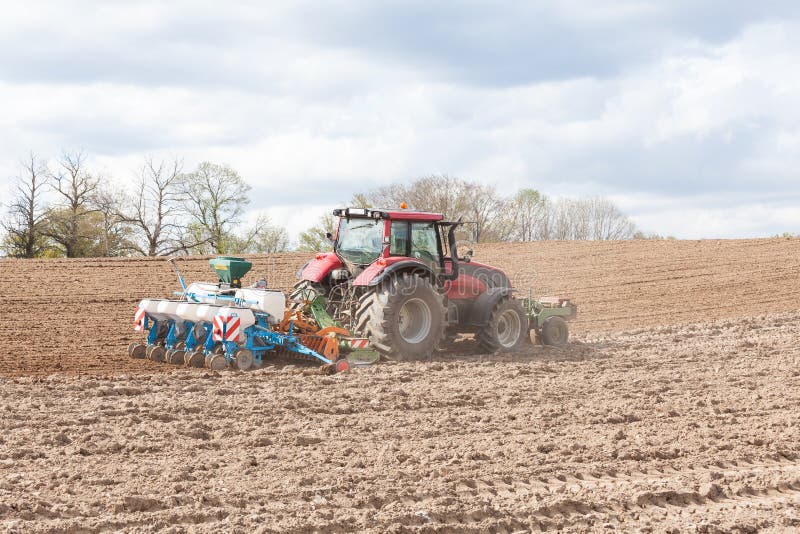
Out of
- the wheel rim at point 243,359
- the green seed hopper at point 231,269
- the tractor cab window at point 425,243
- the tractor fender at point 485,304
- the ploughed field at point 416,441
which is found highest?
the tractor cab window at point 425,243

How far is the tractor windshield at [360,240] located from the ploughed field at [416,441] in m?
1.59

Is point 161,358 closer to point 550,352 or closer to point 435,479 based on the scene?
point 550,352

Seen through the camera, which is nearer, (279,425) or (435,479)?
(435,479)

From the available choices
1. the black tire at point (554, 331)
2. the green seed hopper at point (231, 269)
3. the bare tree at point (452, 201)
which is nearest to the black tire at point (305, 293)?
the green seed hopper at point (231, 269)

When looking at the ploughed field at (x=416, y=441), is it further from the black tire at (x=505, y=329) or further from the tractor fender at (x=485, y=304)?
the tractor fender at (x=485, y=304)

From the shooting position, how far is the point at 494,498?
189 inches

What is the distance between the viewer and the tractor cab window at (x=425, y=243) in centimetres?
1030

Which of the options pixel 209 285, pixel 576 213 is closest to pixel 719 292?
pixel 209 285

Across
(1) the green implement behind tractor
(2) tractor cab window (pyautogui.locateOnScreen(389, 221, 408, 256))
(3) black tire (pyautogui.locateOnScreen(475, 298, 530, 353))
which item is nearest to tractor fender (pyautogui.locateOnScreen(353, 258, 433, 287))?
(2) tractor cab window (pyautogui.locateOnScreen(389, 221, 408, 256))

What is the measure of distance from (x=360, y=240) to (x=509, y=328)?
2.39 metres

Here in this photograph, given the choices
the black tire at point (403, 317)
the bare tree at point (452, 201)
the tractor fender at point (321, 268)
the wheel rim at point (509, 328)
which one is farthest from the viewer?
the bare tree at point (452, 201)

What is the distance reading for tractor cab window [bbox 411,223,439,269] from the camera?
33.8ft

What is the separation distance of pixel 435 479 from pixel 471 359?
16.8 ft

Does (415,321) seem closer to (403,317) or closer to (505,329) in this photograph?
(403,317)
